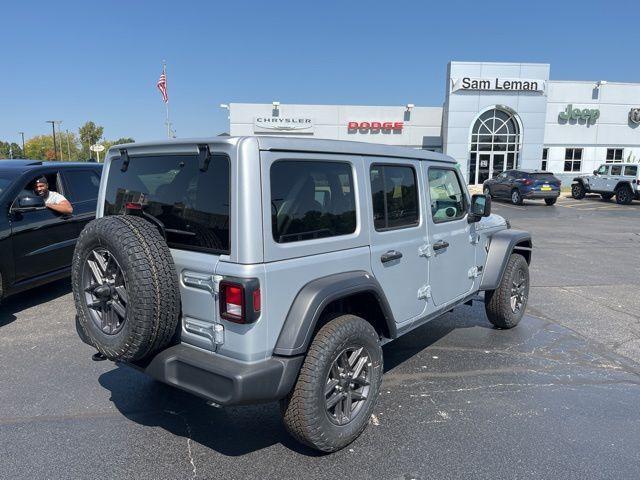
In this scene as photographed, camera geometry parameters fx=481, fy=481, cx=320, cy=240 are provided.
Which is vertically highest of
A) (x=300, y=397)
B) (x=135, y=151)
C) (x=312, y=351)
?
(x=135, y=151)

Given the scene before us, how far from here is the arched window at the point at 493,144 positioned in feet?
101

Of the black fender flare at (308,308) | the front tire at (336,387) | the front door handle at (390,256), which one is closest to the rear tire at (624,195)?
the front door handle at (390,256)

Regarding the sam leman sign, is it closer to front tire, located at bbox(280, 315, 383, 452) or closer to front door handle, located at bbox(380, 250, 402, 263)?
front door handle, located at bbox(380, 250, 402, 263)

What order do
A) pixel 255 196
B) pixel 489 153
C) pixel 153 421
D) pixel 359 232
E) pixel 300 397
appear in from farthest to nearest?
pixel 489 153 → pixel 153 421 → pixel 359 232 → pixel 300 397 → pixel 255 196

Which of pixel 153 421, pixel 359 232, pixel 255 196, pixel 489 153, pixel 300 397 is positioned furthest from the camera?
pixel 489 153

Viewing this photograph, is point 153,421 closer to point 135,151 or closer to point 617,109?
point 135,151

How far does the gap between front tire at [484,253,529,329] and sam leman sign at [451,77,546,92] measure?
26.8 metres

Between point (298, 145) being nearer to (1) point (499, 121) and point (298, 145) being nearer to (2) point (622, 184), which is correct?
(2) point (622, 184)

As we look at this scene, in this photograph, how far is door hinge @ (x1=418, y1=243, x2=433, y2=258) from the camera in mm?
3700

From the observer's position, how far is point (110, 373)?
162 inches

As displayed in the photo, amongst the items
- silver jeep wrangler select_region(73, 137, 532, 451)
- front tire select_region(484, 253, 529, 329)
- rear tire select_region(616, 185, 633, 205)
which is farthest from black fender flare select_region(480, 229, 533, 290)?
rear tire select_region(616, 185, 633, 205)

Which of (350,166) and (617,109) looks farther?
(617,109)

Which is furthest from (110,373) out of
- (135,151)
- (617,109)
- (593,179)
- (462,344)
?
(617,109)

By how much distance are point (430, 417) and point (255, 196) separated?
6.84ft
